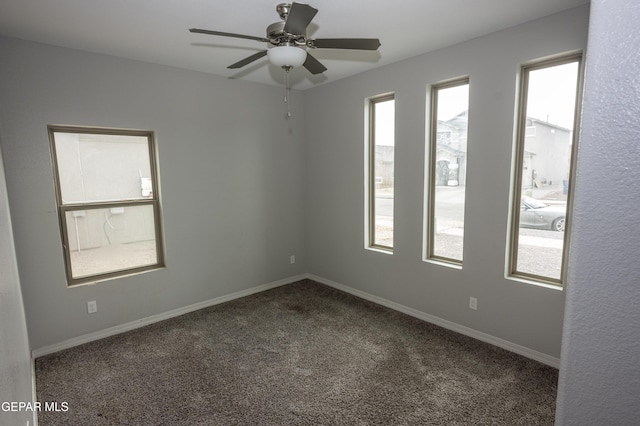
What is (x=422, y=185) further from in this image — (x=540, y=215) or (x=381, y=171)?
(x=540, y=215)

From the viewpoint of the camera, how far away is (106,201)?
11.0ft

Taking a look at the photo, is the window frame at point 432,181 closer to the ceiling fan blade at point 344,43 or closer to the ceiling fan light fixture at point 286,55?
the ceiling fan blade at point 344,43

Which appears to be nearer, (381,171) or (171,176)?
(171,176)

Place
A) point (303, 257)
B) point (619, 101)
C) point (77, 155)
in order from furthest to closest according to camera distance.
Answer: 1. point (303, 257)
2. point (77, 155)
3. point (619, 101)

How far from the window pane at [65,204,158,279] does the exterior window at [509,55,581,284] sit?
3723 mm

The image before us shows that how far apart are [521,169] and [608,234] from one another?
2607mm

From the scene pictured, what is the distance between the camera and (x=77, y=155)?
3.15 metres

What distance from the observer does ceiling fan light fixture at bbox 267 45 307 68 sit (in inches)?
77.1

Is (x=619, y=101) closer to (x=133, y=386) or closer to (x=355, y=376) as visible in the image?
(x=355, y=376)

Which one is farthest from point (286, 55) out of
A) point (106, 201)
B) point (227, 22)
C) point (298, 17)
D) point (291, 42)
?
point (106, 201)

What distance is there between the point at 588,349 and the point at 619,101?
45 cm

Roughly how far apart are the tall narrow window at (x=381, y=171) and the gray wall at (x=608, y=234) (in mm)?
3268

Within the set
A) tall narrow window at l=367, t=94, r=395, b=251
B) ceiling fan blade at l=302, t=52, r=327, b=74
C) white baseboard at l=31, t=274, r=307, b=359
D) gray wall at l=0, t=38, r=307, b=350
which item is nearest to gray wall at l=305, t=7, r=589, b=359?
tall narrow window at l=367, t=94, r=395, b=251

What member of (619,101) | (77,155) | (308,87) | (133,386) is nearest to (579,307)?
(619,101)
